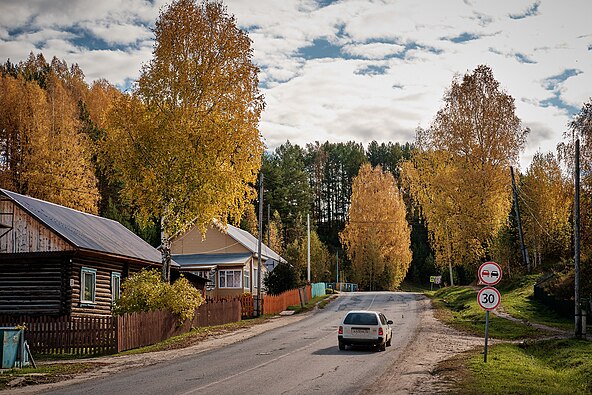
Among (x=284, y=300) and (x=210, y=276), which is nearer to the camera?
(x=284, y=300)

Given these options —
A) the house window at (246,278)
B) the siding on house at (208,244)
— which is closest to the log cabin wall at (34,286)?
the house window at (246,278)

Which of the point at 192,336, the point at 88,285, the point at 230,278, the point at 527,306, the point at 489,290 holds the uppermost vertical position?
the point at 489,290

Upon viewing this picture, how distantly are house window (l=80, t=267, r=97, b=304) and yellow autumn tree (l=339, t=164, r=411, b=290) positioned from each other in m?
52.9

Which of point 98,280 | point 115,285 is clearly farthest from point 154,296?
point 115,285

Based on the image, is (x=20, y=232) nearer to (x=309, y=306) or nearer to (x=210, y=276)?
(x=210, y=276)

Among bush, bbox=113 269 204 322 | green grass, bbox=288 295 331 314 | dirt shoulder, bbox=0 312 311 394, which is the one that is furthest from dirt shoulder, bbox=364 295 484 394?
green grass, bbox=288 295 331 314

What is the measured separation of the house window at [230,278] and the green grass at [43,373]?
3314 centimetres

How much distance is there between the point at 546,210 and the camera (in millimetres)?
59656

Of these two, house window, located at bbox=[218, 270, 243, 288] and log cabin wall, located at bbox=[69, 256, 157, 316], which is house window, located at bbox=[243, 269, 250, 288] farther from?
log cabin wall, located at bbox=[69, 256, 157, 316]

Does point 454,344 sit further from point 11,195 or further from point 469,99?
point 469,99

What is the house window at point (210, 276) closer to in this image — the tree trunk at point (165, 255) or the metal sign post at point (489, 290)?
the tree trunk at point (165, 255)

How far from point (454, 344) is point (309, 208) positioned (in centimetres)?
7485

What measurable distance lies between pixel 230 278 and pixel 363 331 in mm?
31932

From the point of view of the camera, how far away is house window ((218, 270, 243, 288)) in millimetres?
54719
